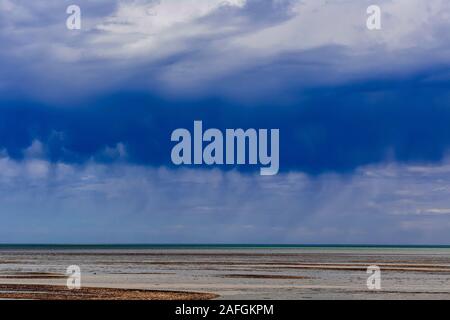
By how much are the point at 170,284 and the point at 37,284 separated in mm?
7990

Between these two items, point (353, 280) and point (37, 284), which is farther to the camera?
point (353, 280)
